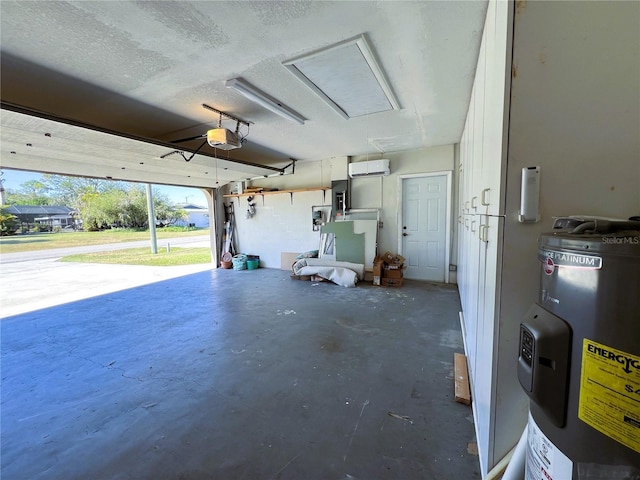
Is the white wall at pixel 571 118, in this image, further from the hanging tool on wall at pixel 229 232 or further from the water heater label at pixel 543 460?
the hanging tool on wall at pixel 229 232

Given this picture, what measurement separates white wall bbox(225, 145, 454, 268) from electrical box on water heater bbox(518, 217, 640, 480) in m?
4.59

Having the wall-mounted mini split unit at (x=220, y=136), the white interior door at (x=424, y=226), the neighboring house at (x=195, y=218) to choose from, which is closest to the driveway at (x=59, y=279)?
the wall-mounted mini split unit at (x=220, y=136)

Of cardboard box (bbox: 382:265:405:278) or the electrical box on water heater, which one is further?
cardboard box (bbox: 382:265:405:278)

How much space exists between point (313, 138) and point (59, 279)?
7016 millimetres

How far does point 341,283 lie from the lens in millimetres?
4996

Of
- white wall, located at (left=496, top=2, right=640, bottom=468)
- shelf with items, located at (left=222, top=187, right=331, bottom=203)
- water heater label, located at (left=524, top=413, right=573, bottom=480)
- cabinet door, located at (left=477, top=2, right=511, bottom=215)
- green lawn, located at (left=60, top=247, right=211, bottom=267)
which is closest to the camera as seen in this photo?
water heater label, located at (left=524, top=413, right=573, bottom=480)

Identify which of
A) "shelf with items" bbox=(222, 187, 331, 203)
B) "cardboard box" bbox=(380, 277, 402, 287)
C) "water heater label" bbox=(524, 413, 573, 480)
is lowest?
"cardboard box" bbox=(380, 277, 402, 287)

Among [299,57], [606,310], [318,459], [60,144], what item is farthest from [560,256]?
[60,144]

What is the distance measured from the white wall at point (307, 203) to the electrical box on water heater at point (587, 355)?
4589 millimetres

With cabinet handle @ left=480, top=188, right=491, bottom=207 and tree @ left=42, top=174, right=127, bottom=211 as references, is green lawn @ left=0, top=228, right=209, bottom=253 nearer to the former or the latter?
tree @ left=42, top=174, right=127, bottom=211

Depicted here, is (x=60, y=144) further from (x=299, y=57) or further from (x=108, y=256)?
(x=108, y=256)

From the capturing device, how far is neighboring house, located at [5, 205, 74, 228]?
11925 mm

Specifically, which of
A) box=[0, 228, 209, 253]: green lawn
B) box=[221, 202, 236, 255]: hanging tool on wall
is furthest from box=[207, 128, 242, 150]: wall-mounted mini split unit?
box=[0, 228, 209, 253]: green lawn

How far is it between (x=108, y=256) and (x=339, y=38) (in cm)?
1194
